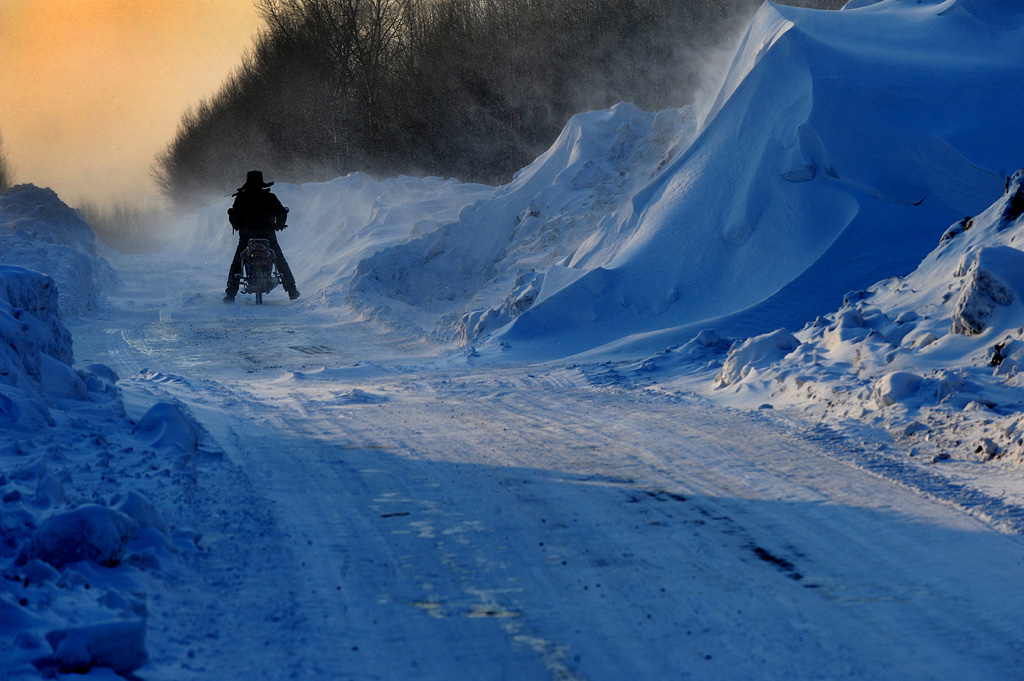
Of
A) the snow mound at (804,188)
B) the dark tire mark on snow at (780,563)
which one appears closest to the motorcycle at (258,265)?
the snow mound at (804,188)

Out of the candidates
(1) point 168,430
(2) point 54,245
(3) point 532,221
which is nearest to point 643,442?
(1) point 168,430

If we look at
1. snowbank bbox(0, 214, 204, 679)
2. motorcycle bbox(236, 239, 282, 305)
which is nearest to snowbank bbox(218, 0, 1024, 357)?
motorcycle bbox(236, 239, 282, 305)

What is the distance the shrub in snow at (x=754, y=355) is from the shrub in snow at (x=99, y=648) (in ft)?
17.0

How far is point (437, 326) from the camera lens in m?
11.9

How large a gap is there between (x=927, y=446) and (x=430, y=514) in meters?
2.83

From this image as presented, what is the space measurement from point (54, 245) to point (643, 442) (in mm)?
18795

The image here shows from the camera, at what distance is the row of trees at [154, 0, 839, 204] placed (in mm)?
31891

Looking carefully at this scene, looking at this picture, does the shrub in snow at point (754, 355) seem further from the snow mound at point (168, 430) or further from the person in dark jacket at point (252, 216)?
the person in dark jacket at point (252, 216)

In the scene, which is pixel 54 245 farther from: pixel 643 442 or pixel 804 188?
pixel 643 442

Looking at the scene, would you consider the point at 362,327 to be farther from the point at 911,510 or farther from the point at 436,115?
the point at 436,115

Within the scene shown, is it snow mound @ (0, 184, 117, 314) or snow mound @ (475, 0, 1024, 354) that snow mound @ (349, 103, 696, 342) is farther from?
snow mound @ (0, 184, 117, 314)

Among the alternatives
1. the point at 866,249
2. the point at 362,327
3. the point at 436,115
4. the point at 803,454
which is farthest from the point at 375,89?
the point at 803,454

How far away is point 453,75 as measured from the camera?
39.8m

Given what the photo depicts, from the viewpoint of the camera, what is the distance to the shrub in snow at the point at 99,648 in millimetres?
2490
